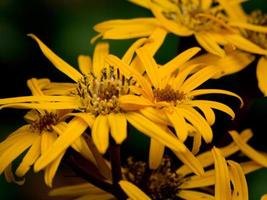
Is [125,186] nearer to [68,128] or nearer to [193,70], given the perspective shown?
[68,128]

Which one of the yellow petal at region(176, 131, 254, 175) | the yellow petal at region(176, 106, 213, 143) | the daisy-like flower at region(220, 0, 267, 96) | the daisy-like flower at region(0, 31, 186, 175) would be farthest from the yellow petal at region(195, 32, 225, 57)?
the yellow petal at region(176, 106, 213, 143)

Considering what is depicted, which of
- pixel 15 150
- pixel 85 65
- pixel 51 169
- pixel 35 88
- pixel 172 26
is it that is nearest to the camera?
pixel 51 169

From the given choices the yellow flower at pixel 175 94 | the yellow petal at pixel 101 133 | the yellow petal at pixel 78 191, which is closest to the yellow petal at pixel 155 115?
the yellow flower at pixel 175 94

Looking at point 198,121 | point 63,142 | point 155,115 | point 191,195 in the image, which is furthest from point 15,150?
point 191,195

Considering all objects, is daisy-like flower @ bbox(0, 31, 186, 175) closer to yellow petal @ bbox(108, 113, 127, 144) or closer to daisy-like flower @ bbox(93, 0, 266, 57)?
yellow petal @ bbox(108, 113, 127, 144)

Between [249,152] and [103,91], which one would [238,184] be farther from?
[103,91]

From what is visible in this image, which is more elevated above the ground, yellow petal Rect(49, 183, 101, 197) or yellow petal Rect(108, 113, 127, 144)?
yellow petal Rect(108, 113, 127, 144)
